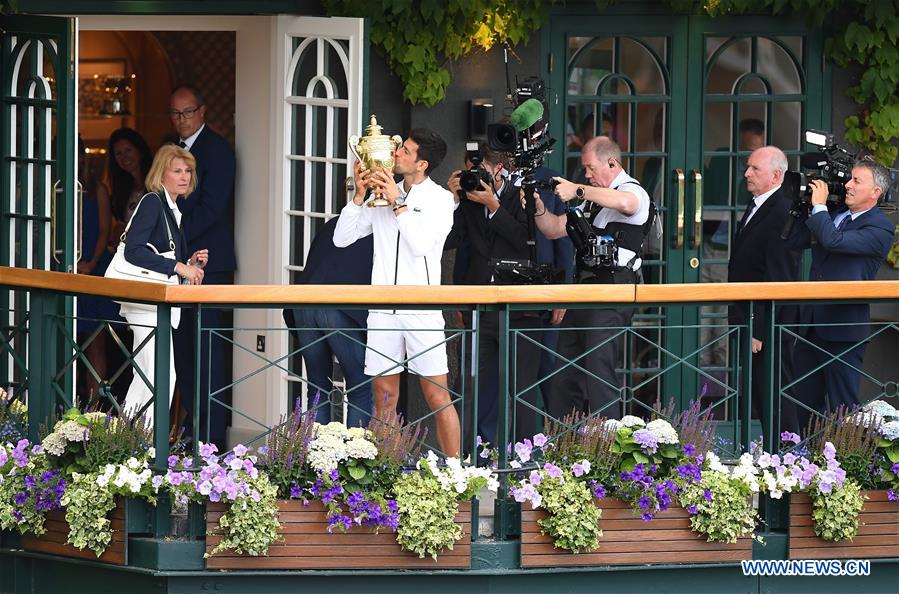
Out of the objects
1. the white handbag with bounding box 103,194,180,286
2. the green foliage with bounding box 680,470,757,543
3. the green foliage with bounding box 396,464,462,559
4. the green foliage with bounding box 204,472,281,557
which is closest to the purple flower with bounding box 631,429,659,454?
the green foliage with bounding box 680,470,757,543

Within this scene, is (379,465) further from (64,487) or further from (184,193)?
(184,193)

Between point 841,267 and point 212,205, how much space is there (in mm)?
3294

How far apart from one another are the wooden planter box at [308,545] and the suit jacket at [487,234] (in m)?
1.91

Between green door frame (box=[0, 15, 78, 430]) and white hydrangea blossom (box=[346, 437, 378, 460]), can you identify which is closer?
white hydrangea blossom (box=[346, 437, 378, 460])

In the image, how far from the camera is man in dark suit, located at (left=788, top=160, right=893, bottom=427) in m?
7.71

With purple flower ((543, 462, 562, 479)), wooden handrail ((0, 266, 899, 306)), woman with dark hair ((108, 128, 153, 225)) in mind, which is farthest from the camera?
woman with dark hair ((108, 128, 153, 225))

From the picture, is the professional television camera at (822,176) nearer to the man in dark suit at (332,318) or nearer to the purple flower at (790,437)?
the purple flower at (790,437)

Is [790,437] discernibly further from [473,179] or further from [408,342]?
[473,179]

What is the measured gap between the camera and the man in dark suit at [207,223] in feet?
30.6

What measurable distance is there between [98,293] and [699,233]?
3748 millimetres

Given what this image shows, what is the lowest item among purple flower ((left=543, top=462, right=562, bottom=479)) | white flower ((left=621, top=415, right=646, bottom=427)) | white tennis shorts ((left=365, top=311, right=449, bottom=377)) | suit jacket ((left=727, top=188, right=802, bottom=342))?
purple flower ((left=543, top=462, right=562, bottom=479))

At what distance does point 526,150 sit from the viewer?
808cm

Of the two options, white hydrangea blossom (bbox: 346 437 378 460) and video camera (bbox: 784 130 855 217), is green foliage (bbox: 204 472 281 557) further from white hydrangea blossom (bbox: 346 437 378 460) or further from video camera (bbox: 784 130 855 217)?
video camera (bbox: 784 130 855 217)

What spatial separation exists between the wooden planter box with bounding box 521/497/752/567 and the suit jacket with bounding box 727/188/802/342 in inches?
58.6
